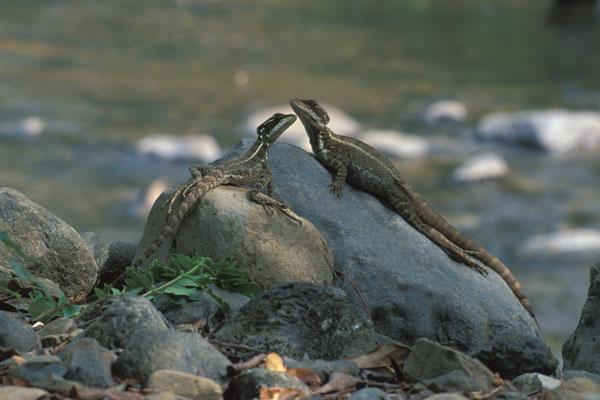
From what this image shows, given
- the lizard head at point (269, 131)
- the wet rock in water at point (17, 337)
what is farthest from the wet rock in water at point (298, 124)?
the wet rock in water at point (17, 337)

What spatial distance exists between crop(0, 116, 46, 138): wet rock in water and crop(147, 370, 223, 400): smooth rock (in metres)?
13.6

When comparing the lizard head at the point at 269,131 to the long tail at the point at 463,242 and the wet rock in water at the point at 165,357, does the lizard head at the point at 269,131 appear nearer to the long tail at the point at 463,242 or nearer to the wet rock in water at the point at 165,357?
the long tail at the point at 463,242

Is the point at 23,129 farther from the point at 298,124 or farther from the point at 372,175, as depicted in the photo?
the point at 372,175

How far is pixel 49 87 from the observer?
744 inches

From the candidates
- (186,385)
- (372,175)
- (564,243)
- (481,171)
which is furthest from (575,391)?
(481,171)

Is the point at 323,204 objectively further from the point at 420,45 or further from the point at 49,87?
the point at 420,45

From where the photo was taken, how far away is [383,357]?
401 cm

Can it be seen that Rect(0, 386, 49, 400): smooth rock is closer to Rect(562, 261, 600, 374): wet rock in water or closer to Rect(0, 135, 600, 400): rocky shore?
Rect(0, 135, 600, 400): rocky shore

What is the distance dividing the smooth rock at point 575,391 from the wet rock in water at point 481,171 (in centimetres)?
1151

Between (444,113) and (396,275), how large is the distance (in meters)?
13.0

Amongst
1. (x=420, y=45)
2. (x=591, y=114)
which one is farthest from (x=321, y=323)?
(x=420, y=45)

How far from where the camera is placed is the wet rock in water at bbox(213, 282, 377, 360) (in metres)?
3.94

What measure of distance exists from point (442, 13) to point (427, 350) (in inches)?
925

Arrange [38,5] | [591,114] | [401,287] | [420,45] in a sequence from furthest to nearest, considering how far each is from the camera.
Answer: [38,5], [420,45], [591,114], [401,287]
